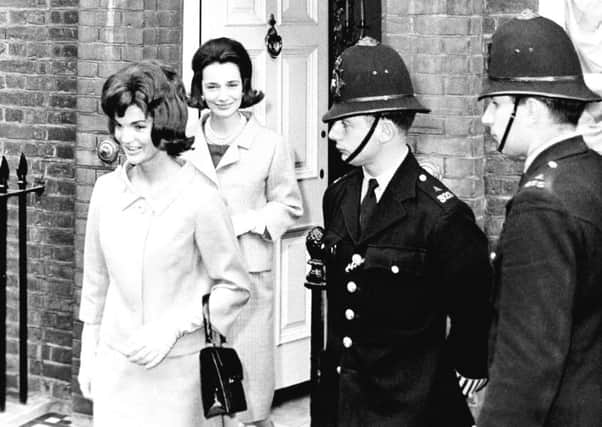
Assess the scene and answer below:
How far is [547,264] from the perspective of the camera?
10.4ft

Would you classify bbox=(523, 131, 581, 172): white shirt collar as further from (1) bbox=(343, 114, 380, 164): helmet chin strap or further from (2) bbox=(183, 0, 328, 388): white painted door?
(2) bbox=(183, 0, 328, 388): white painted door

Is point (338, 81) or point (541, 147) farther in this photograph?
point (338, 81)

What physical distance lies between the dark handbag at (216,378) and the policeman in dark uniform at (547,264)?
1.22 meters

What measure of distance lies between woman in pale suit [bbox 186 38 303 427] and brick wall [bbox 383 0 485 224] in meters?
0.74

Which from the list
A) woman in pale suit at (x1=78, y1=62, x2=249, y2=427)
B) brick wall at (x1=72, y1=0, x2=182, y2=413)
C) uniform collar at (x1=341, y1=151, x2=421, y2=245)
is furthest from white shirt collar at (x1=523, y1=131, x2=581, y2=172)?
brick wall at (x1=72, y1=0, x2=182, y2=413)

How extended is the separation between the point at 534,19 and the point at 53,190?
4492 mm

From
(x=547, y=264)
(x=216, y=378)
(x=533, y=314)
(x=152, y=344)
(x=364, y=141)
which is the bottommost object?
(x=216, y=378)

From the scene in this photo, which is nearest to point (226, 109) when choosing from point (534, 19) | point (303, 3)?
point (303, 3)

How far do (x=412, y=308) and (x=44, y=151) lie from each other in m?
3.97

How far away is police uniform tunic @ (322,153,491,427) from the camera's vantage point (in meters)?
4.14

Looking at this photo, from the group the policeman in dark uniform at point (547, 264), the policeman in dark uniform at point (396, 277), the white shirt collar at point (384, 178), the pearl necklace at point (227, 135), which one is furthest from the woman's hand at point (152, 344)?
the pearl necklace at point (227, 135)

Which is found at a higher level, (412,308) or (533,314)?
(533,314)

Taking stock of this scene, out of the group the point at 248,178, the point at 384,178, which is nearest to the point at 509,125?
the point at 384,178

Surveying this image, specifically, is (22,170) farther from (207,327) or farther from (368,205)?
(368,205)
